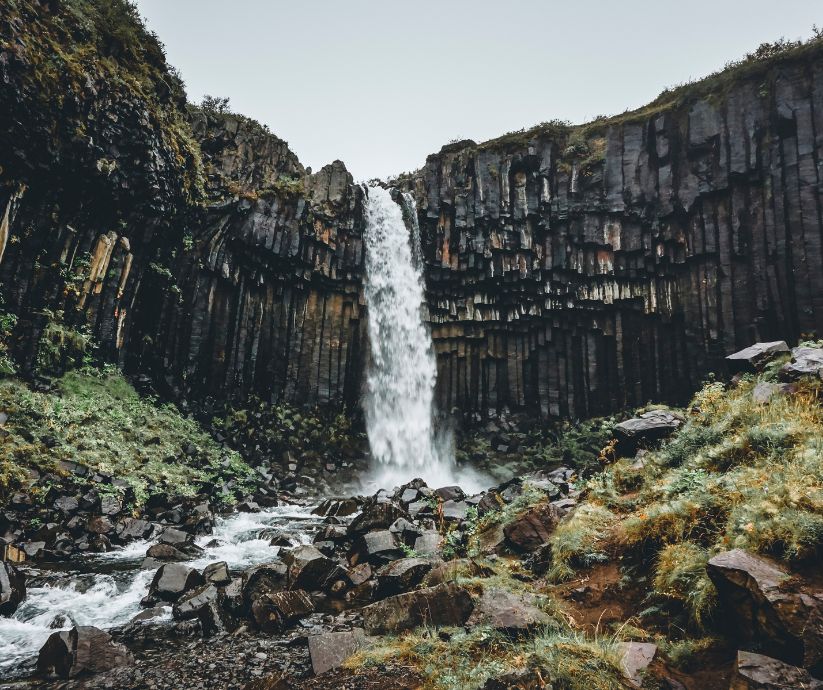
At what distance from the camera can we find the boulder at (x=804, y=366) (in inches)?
254

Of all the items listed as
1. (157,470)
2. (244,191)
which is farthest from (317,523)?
(244,191)

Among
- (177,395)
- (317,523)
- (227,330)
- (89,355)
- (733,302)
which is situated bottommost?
(317,523)

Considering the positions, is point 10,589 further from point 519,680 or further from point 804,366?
point 804,366

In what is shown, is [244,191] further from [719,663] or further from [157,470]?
[719,663]

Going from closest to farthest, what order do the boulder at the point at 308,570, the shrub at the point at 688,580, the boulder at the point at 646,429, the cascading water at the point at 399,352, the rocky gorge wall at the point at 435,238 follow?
the shrub at the point at 688,580, the boulder at the point at 308,570, the boulder at the point at 646,429, the rocky gorge wall at the point at 435,238, the cascading water at the point at 399,352

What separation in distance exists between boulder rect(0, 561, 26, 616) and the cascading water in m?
15.9

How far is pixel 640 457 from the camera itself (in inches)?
302

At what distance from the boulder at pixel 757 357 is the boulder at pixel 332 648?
8.10 metres

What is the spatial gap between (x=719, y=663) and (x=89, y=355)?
17980 millimetres

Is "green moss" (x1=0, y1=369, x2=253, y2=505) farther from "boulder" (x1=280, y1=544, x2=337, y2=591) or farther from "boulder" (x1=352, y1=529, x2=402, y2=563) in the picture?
"boulder" (x1=352, y1=529, x2=402, y2=563)

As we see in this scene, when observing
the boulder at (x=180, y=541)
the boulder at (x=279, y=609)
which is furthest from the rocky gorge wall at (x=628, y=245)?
the boulder at (x=279, y=609)

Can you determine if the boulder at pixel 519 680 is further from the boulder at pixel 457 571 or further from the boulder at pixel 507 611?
the boulder at pixel 457 571

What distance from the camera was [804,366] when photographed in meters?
6.71

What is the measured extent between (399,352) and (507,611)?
62.1ft
